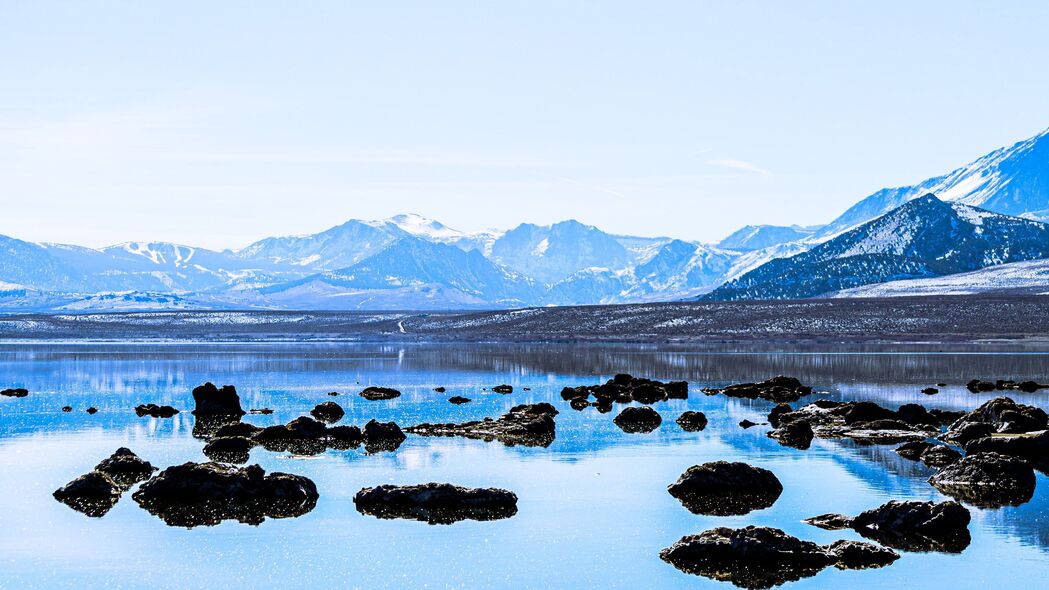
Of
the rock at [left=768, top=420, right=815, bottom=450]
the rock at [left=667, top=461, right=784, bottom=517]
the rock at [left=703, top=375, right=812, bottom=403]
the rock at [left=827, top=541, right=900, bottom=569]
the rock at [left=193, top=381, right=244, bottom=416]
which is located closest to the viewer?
the rock at [left=827, top=541, right=900, bottom=569]

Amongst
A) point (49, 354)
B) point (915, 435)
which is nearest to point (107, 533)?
point (915, 435)

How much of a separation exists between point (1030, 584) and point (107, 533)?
57.5 feet

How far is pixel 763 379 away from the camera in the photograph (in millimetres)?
71062

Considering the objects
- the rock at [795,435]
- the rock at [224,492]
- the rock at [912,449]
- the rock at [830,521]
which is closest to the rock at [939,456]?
the rock at [912,449]

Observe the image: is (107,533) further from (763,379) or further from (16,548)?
(763,379)

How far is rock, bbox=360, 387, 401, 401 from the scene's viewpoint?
194 feet

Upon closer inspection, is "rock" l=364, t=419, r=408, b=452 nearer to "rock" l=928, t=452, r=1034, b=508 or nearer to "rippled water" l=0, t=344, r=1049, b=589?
"rippled water" l=0, t=344, r=1049, b=589

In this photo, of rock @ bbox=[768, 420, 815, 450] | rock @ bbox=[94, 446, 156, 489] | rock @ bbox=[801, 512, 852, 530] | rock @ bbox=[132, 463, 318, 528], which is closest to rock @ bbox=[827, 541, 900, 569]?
rock @ bbox=[801, 512, 852, 530]

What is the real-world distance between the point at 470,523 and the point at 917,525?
9.08 metres

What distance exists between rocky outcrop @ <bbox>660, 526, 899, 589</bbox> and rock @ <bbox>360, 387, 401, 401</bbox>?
124 feet

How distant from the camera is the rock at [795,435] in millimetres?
39656

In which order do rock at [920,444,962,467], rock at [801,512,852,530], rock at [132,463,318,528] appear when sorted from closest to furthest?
1. rock at [801,512,852,530]
2. rock at [132,463,318,528]
3. rock at [920,444,962,467]

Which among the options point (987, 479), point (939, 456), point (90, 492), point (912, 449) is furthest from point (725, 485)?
point (90, 492)

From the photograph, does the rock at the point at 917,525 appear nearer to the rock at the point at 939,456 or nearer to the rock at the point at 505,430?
the rock at the point at 939,456
